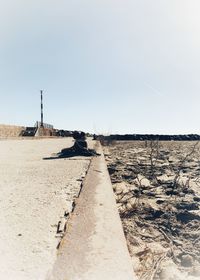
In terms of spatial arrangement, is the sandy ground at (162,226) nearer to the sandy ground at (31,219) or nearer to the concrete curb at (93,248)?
the concrete curb at (93,248)

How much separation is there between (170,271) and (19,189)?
3.01 m

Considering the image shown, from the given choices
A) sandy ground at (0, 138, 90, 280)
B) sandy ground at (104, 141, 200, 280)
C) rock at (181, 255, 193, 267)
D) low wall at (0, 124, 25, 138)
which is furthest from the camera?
low wall at (0, 124, 25, 138)

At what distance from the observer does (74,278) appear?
223 cm

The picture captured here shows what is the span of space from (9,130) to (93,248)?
40663 millimetres

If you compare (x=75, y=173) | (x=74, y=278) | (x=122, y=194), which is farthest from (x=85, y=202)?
(x=75, y=173)

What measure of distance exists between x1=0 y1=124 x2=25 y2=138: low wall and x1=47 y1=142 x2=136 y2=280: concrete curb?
34215 millimetres

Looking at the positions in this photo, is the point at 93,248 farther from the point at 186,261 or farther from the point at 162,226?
the point at 162,226

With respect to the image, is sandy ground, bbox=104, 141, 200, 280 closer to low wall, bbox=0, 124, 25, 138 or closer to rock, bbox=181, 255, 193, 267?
rock, bbox=181, 255, 193, 267

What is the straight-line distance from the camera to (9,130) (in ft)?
139

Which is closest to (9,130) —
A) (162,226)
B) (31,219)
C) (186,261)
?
(162,226)

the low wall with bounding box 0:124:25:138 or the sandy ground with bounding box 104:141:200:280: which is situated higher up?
the low wall with bounding box 0:124:25:138

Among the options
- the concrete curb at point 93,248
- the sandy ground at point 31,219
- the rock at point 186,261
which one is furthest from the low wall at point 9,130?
the rock at point 186,261

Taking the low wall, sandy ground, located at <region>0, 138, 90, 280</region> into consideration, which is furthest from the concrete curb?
the low wall

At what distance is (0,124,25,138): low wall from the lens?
38.7 metres
